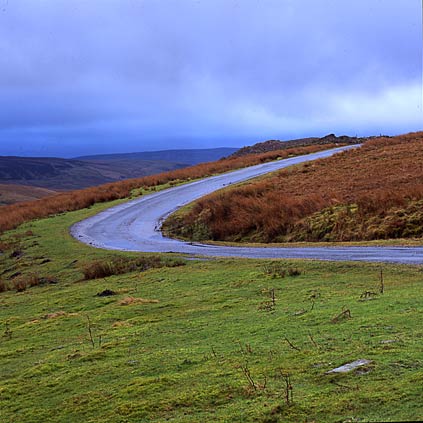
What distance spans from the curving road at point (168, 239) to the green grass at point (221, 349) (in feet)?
6.50

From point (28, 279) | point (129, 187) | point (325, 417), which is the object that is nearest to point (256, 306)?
point (325, 417)

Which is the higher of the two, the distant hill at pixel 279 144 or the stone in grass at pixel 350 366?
the distant hill at pixel 279 144

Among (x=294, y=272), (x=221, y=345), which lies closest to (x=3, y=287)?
(x=294, y=272)

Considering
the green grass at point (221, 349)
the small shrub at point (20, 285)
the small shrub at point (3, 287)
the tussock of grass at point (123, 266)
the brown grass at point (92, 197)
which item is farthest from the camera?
the brown grass at point (92, 197)

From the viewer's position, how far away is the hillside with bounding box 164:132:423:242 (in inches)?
904

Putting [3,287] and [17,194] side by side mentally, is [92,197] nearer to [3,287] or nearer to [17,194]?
[3,287]

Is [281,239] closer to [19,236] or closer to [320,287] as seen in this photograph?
[320,287]

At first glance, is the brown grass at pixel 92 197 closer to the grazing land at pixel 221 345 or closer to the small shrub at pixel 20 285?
the small shrub at pixel 20 285

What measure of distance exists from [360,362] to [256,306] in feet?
16.2

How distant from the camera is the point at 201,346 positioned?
8.55 m

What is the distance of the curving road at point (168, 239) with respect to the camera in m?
17.1

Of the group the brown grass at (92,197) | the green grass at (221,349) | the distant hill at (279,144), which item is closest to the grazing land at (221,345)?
the green grass at (221,349)

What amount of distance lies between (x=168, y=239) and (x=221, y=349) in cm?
1977

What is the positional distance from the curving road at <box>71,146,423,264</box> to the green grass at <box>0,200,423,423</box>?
6.50 ft
